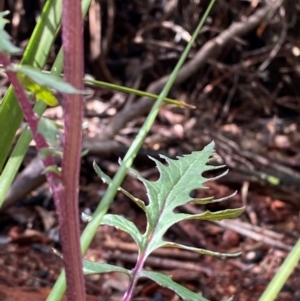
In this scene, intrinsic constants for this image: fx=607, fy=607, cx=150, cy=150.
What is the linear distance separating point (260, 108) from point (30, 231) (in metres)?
0.86

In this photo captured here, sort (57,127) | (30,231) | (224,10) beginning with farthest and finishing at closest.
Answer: (224,10), (30,231), (57,127)

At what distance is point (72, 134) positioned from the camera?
303 mm

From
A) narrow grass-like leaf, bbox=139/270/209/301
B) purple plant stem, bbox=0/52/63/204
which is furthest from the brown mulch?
purple plant stem, bbox=0/52/63/204

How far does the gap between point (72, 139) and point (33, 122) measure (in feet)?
0.07

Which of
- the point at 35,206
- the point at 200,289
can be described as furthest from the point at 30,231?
the point at 200,289

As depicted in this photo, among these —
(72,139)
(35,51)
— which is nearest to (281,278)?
(72,139)

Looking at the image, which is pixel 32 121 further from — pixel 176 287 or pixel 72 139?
pixel 176 287

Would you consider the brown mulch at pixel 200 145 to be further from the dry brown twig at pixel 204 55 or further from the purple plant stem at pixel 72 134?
the purple plant stem at pixel 72 134

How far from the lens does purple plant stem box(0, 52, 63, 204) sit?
0.97 ft

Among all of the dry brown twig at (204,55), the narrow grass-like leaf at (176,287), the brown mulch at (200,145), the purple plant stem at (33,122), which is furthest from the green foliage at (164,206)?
the dry brown twig at (204,55)

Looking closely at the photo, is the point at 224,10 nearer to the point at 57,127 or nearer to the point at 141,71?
the point at 141,71

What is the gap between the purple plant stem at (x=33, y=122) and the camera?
0.97 ft

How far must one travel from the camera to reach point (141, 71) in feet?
5.82

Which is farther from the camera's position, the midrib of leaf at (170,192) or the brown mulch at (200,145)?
the brown mulch at (200,145)
